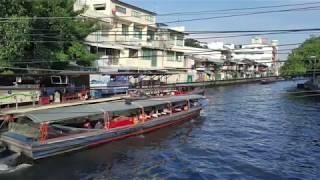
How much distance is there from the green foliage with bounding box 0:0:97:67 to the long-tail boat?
4.04m

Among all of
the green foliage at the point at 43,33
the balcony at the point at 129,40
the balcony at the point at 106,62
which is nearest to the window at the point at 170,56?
the balcony at the point at 129,40

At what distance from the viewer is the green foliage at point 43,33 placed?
26453mm

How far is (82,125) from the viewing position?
27406 millimetres

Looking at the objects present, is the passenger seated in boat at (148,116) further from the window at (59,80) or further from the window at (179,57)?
the window at (179,57)

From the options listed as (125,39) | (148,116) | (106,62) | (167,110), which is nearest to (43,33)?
(148,116)

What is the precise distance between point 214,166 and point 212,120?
624 inches

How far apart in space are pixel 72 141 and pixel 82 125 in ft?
9.09

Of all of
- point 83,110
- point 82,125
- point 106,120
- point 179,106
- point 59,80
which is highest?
point 59,80

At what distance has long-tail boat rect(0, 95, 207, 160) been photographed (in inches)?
910

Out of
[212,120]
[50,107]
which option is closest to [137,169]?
[50,107]

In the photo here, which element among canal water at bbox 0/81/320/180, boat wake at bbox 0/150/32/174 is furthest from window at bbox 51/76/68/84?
boat wake at bbox 0/150/32/174

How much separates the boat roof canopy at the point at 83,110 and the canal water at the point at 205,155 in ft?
6.89

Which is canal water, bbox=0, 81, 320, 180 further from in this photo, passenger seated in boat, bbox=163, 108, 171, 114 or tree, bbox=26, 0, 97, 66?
tree, bbox=26, 0, 97, 66

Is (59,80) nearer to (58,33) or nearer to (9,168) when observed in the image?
(58,33)
